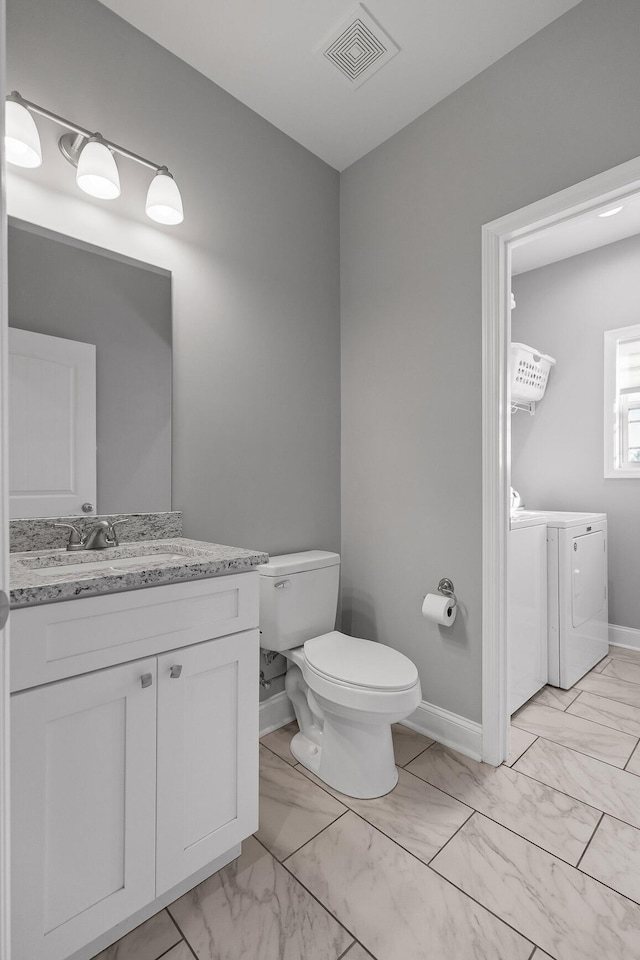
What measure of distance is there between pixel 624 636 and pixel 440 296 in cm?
257

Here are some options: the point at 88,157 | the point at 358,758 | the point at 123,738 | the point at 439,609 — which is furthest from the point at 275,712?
the point at 88,157

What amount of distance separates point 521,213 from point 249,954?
2385 mm

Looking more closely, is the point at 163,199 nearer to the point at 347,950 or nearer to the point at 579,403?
the point at 347,950

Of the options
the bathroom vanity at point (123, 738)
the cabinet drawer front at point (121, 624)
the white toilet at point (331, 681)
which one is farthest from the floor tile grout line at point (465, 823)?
the cabinet drawer front at point (121, 624)

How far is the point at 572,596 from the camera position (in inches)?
99.9

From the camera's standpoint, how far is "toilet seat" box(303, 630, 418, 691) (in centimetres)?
162

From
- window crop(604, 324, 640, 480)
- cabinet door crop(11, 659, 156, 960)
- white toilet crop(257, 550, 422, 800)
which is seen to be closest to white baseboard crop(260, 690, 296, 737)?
white toilet crop(257, 550, 422, 800)

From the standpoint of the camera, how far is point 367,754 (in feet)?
5.57

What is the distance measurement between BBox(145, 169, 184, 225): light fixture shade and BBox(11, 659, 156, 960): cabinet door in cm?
149

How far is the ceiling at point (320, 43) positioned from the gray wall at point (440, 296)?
83mm

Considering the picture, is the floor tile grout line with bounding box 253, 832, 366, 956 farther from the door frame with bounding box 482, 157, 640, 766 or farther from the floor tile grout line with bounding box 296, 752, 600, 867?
the door frame with bounding box 482, 157, 640, 766

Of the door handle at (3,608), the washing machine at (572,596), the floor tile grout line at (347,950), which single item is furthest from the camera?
the washing machine at (572,596)

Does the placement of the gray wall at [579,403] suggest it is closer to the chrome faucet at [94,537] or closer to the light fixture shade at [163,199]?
the light fixture shade at [163,199]

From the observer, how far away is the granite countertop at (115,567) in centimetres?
100
